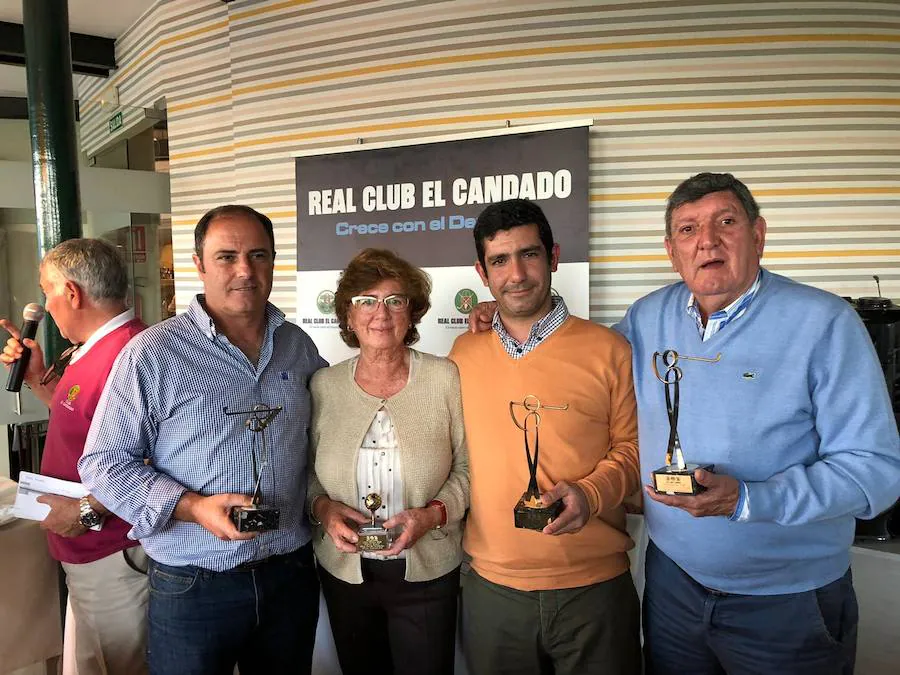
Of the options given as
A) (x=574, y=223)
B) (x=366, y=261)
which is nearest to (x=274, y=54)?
(x=574, y=223)

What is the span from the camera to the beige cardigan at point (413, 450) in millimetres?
2004

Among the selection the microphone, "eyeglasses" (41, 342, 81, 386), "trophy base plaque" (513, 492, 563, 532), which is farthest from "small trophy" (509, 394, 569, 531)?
the microphone

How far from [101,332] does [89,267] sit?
26cm

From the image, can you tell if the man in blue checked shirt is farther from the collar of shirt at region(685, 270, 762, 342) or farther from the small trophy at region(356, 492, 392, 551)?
the collar of shirt at region(685, 270, 762, 342)

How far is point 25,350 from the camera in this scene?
2727mm

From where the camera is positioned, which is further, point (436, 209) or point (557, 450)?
point (436, 209)

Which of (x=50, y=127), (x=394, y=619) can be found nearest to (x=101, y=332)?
(x=394, y=619)

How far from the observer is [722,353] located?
1758 millimetres

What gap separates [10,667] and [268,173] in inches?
157

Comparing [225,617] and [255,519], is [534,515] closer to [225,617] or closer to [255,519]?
[255,519]

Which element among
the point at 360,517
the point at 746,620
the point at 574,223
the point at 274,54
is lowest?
the point at 746,620

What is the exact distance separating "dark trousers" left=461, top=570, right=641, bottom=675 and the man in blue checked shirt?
66cm

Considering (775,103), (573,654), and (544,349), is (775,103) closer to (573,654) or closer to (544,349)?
(544,349)

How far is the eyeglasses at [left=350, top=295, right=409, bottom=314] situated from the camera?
2115 mm
